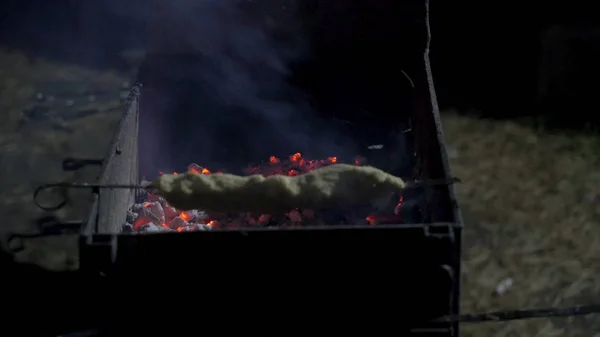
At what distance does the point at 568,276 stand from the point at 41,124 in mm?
5117

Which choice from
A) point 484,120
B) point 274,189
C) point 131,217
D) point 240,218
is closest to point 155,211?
point 131,217

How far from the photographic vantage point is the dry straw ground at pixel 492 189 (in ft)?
15.6

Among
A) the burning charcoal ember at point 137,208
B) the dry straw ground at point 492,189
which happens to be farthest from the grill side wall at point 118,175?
the dry straw ground at point 492,189

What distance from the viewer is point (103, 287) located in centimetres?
341

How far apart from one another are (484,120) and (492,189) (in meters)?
1.28

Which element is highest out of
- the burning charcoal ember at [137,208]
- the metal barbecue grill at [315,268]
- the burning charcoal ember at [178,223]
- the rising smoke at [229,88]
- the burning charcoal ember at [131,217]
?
the rising smoke at [229,88]

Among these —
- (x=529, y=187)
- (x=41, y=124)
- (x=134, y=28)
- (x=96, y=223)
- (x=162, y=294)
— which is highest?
(x=134, y=28)

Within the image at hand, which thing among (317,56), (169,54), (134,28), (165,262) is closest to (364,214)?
(165,262)

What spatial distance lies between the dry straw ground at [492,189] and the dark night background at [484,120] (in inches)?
0.4

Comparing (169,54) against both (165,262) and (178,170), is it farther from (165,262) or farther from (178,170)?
(165,262)

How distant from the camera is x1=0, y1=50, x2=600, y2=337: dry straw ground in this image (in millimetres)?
Answer: 4770

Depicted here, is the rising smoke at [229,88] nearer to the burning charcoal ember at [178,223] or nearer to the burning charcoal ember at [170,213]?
the burning charcoal ember at [170,213]

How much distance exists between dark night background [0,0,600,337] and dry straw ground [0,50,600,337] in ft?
0.04

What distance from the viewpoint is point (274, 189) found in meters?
3.97
